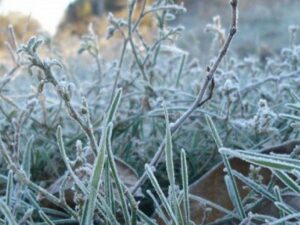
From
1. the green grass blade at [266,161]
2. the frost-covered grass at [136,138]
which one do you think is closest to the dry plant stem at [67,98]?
the frost-covered grass at [136,138]

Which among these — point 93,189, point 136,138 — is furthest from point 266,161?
point 136,138

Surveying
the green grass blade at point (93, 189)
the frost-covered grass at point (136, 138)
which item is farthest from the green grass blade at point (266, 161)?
the green grass blade at point (93, 189)

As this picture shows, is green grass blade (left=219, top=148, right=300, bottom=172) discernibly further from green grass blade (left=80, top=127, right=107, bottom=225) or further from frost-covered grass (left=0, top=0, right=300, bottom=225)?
green grass blade (left=80, top=127, right=107, bottom=225)

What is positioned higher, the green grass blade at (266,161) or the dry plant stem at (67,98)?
the dry plant stem at (67,98)

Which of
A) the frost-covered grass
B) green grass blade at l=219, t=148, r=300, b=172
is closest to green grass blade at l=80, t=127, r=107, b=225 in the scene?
the frost-covered grass

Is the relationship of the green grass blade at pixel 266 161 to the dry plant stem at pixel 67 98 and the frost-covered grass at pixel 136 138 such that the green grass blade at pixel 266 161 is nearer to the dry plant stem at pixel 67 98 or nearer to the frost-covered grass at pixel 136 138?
the frost-covered grass at pixel 136 138

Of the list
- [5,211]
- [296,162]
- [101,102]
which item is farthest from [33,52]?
[101,102]

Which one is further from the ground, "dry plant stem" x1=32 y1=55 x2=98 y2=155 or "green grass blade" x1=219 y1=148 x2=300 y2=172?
"dry plant stem" x1=32 y1=55 x2=98 y2=155

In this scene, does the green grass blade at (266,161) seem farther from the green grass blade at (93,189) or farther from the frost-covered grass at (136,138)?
the green grass blade at (93,189)
